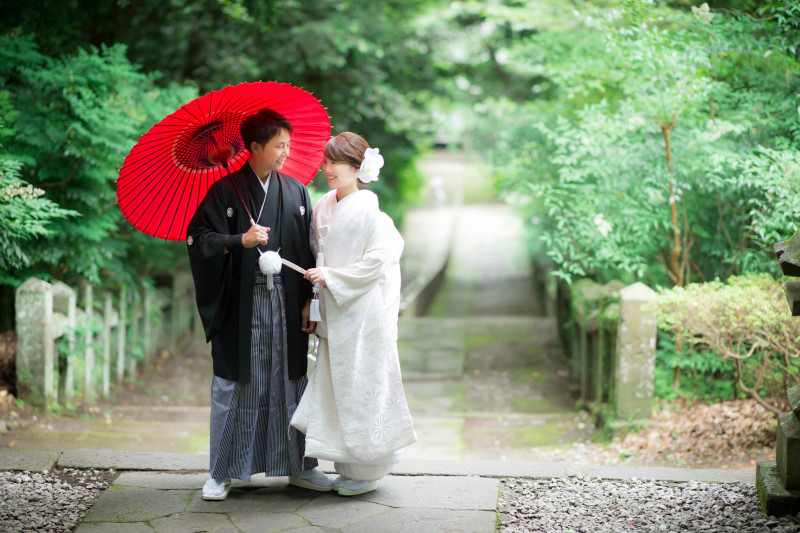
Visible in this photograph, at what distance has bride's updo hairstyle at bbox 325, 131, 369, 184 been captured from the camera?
3.80 metres

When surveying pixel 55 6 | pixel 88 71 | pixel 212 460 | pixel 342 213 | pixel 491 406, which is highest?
pixel 55 6

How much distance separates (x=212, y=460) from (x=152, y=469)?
0.67 meters

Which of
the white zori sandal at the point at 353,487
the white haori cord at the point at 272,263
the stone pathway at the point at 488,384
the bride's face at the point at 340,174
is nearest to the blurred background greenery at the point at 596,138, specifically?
the stone pathway at the point at 488,384

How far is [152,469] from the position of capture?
4340 millimetres

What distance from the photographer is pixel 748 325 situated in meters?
5.10

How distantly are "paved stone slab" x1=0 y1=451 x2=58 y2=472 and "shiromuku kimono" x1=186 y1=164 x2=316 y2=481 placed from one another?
1115 millimetres

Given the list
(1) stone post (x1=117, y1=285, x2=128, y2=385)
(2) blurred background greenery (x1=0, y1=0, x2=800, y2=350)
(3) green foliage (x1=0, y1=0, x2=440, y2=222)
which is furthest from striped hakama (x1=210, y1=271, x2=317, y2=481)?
(3) green foliage (x1=0, y1=0, x2=440, y2=222)

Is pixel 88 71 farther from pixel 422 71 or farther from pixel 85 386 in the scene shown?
pixel 422 71

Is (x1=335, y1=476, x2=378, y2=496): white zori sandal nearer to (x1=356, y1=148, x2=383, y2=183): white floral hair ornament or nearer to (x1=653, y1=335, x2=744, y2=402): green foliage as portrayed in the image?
(x1=356, y1=148, x2=383, y2=183): white floral hair ornament

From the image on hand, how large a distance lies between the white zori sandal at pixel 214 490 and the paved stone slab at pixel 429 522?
73 cm

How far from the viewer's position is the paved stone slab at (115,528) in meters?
3.50

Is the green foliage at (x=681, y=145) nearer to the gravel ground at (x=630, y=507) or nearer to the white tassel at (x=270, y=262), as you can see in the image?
the gravel ground at (x=630, y=507)

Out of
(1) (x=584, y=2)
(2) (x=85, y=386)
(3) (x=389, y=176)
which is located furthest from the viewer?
(3) (x=389, y=176)

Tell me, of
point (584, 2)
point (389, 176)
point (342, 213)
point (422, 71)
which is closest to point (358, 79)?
point (422, 71)
